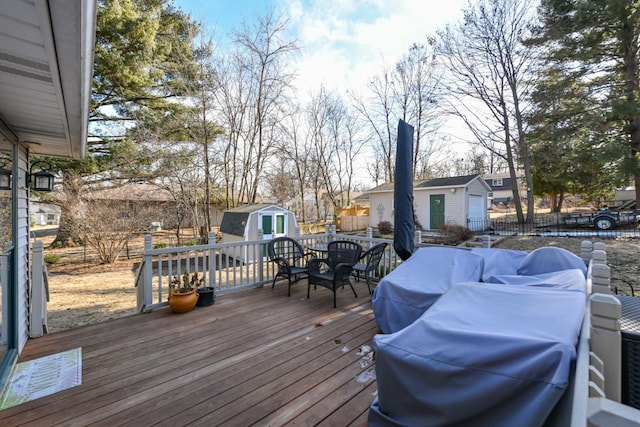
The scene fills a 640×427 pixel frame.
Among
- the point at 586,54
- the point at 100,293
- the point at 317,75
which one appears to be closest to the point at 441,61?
the point at 586,54

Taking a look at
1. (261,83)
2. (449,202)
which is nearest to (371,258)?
(261,83)

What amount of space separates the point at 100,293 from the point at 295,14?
10.4 metres

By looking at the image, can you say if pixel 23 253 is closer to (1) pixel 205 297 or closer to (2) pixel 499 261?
(1) pixel 205 297

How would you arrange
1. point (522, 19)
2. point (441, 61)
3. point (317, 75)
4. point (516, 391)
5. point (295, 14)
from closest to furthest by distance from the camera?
1. point (516, 391)
2. point (295, 14)
3. point (522, 19)
4. point (441, 61)
5. point (317, 75)

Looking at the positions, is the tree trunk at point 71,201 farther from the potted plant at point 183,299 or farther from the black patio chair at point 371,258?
the black patio chair at point 371,258

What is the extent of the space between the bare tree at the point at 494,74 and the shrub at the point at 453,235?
3.93 metres

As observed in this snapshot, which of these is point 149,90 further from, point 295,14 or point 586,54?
point 586,54

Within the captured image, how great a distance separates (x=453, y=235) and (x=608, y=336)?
34.1ft

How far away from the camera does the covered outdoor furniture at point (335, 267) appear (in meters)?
4.05

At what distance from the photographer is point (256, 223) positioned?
967 centimetres

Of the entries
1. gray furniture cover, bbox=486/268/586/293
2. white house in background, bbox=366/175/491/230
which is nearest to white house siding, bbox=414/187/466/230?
white house in background, bbox=366/175/491/230

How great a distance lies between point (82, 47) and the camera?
139 cm

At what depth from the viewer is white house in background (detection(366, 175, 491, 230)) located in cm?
1333

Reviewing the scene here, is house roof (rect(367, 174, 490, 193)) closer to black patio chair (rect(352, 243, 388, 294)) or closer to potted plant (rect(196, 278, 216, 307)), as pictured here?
black patio chair (rect(352, 243, 388, 294))
